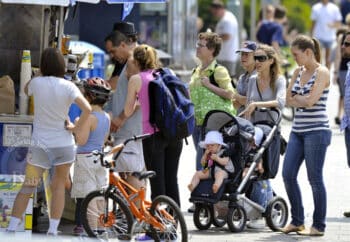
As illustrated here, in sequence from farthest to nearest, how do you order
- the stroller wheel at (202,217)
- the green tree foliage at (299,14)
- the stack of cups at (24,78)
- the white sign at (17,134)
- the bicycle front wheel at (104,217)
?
the green tree foliage at (299,14), the stroller wheel at (202,217), the stack of cups at (24,78), the white sign at (17,134), the bicycle front wheel at (104,217)

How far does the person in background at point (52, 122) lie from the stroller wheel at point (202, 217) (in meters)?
1.50

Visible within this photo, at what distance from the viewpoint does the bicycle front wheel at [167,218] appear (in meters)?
8.35

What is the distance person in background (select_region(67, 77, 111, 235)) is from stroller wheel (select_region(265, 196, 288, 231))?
1.68 meters

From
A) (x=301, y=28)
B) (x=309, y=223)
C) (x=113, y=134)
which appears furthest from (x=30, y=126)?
(x=301, y=28)

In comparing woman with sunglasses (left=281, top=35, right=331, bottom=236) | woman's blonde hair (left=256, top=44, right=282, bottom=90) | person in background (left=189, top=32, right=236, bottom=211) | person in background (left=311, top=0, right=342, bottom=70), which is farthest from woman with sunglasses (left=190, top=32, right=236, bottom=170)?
person in background (left=311, top=0, right=342, bottom=70)

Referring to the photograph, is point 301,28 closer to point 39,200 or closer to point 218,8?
point 218,8

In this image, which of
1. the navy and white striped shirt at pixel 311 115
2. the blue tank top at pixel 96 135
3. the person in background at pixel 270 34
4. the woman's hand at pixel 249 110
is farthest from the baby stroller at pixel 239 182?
the person in background at pixel 270 34

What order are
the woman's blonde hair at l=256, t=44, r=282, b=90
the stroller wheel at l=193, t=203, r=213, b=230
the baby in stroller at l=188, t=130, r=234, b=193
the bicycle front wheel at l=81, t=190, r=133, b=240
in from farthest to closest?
the woman's blonde hair at l=256, t=44, r=282, b=90
the stroller wheel at l=193, t=203, r=213, b=230
the baby in stroller at l=188, t=130, r=234, b=193
the bicycle front wheel at l=81, t=190, r=133, b=240

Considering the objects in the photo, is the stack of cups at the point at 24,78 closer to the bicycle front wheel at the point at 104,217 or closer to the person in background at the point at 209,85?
the bicycle front wheel at the point at 104,217

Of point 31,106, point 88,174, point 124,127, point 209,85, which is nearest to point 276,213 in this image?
point 209,85

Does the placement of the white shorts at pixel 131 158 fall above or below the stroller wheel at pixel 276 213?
above

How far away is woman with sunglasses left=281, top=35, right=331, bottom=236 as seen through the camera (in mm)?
9453

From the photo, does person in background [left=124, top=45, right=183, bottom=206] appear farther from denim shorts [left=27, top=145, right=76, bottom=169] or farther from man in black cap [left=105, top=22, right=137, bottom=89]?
denim shorts [left=27, top=145, right=76, bottom=169]

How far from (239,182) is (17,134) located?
1.93 m
